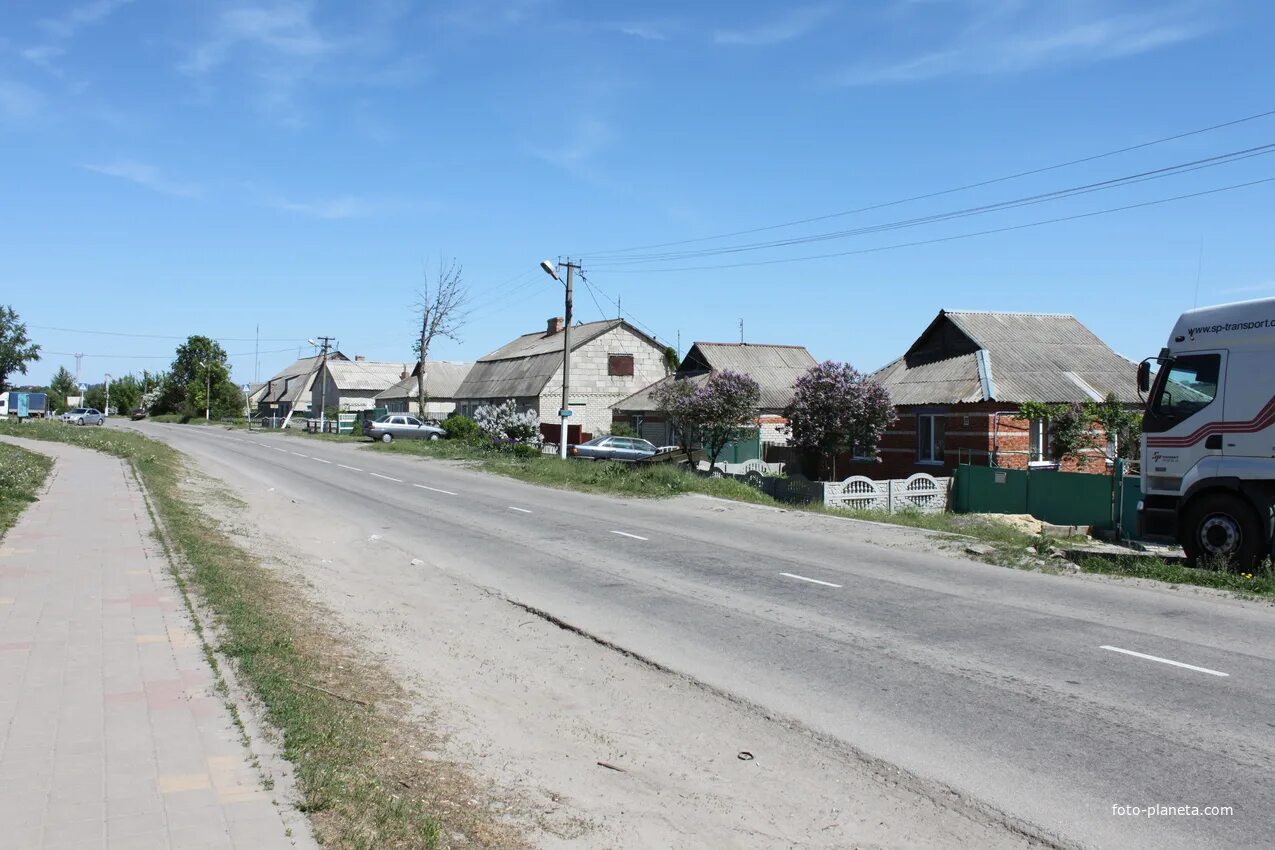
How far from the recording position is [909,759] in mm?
6078

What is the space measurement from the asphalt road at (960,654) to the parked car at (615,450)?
1936 cm

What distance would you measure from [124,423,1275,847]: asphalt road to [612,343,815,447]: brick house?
79.2 feet

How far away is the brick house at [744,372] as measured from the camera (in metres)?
42.2

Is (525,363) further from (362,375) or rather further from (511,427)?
(362,375)

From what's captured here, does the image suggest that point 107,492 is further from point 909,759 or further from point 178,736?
point 909,759

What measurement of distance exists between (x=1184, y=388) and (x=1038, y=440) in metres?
15.7

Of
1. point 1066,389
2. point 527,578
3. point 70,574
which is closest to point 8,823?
point 70,574

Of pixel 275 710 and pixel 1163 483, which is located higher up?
pixel 1163 483

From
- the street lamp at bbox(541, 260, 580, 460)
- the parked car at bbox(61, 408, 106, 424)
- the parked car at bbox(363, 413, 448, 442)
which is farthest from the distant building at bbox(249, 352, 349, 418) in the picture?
the street lamp at bbox(541, 260, 580, 460)

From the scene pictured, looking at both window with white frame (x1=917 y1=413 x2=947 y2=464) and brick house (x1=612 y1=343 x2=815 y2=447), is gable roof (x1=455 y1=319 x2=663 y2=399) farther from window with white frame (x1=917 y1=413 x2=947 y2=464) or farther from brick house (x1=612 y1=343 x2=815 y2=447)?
window with white frame (x1=917 y1=413 x2=947 y2=464)

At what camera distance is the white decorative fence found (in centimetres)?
2448

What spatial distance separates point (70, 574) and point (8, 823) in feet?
22.4

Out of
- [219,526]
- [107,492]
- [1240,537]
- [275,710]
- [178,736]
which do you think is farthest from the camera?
[107,492]

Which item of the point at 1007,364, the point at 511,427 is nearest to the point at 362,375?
the point at 511,427
